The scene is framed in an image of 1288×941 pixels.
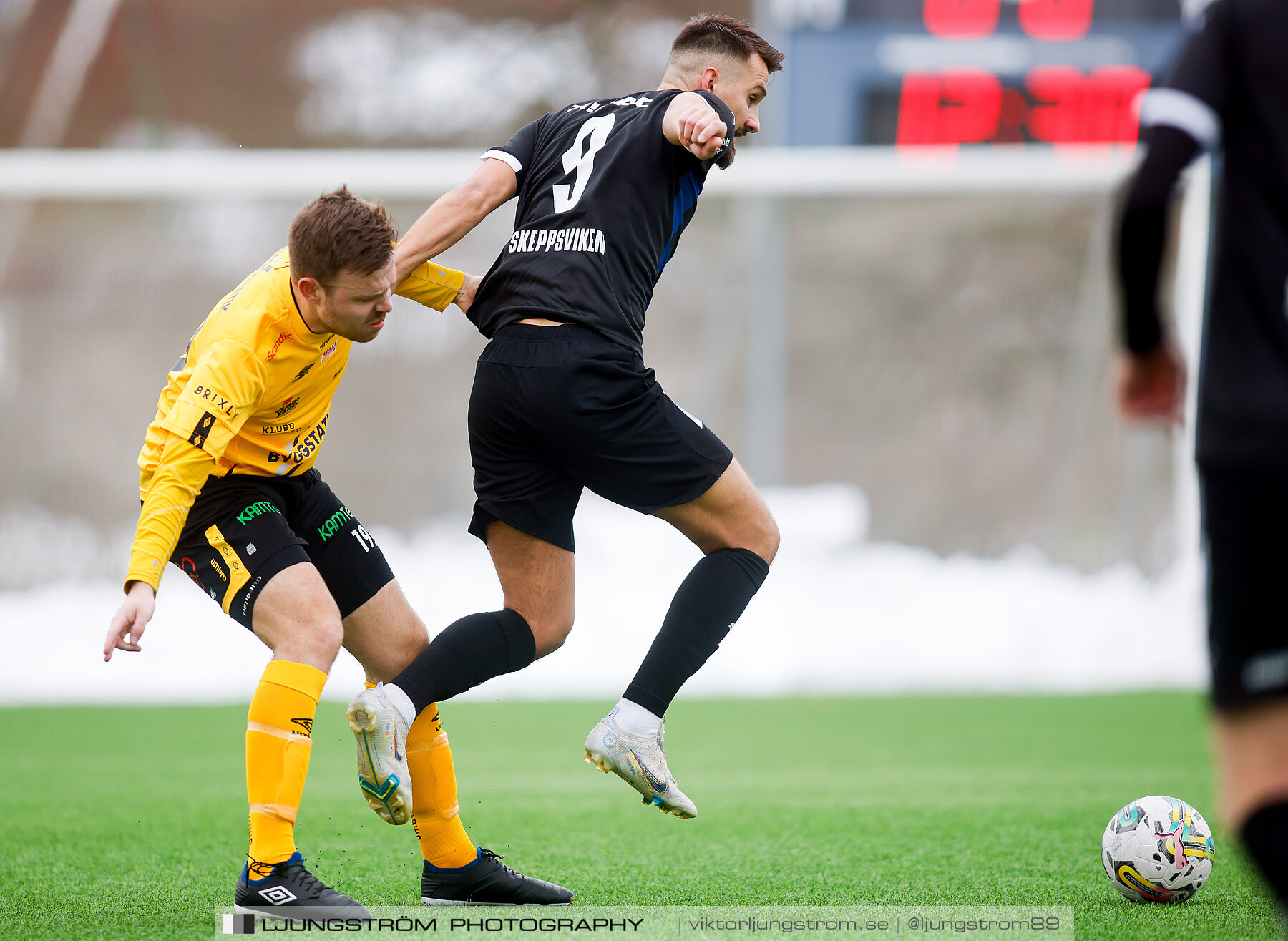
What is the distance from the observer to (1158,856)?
2.91 m

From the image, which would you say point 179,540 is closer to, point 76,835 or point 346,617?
point 346,617

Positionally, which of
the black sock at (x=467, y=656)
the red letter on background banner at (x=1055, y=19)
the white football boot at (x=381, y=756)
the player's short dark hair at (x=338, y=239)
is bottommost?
the white football boot at (x=381, y=756)

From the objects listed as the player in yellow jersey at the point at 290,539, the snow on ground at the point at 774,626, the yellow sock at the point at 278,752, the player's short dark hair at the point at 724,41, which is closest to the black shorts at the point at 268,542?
the player in yellow jersey at the point at 290,539

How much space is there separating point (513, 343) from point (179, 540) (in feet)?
3.07

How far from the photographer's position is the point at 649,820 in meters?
4.40

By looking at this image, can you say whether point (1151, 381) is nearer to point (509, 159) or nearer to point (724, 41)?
point (724, 41)

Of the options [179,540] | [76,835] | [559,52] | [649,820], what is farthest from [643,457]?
[559,52]

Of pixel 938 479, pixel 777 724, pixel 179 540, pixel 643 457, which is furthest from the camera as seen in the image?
pixel 938 479

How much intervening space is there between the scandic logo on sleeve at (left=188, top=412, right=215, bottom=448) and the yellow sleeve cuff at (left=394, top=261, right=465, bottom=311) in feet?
2.18

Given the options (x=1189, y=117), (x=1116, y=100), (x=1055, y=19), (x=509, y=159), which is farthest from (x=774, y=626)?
(x=1189, y=117)

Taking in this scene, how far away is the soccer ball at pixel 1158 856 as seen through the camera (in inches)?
114

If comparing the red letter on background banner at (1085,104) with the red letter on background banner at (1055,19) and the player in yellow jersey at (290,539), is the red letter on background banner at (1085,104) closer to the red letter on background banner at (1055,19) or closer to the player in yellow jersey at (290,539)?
the red letter on background banner at (1055,19)

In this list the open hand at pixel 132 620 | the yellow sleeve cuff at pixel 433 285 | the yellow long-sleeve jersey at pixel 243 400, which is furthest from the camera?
the yellow sleeve cuff at pixel 433 285

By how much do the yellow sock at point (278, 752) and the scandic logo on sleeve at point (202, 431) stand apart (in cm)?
51
